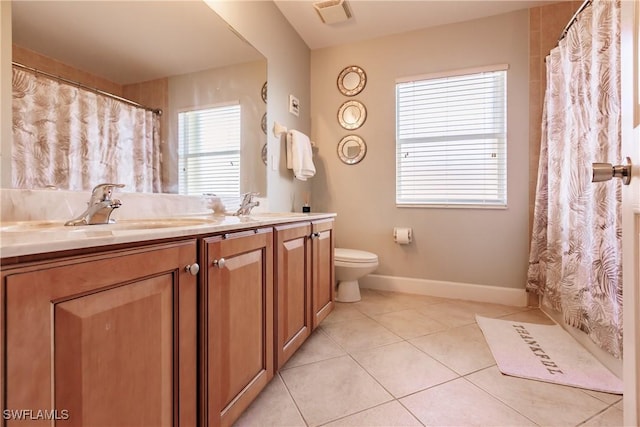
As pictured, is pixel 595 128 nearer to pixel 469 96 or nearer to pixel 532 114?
pixel 532 114

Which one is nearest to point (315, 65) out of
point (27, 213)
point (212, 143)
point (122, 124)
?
point (212, 143)

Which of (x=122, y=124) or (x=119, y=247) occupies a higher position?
(x=122, y=124)

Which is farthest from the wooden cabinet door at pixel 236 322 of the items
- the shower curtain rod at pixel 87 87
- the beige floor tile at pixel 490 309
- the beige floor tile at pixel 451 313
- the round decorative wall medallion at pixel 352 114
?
the round decorative wall medallion at pixel 352 114

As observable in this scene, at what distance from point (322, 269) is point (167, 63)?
1369 mm

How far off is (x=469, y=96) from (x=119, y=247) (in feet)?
9.05

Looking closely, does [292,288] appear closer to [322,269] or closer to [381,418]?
[322,269]

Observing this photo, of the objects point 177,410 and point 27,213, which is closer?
point 177,410

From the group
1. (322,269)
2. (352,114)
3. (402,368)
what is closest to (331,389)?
(402,368)

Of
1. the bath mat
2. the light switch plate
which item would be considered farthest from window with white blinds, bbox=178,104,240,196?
the bath mat

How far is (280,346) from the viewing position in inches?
51.8

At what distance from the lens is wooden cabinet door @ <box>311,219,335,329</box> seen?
5.58ft

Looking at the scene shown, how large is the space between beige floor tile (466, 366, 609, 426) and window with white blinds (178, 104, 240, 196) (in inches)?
66.0

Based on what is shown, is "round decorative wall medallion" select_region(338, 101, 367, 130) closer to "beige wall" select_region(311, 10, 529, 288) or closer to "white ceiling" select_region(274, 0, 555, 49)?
"beige wall" select_region(311, 10, 529, 288)

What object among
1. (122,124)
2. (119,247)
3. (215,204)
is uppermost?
(122,124)
